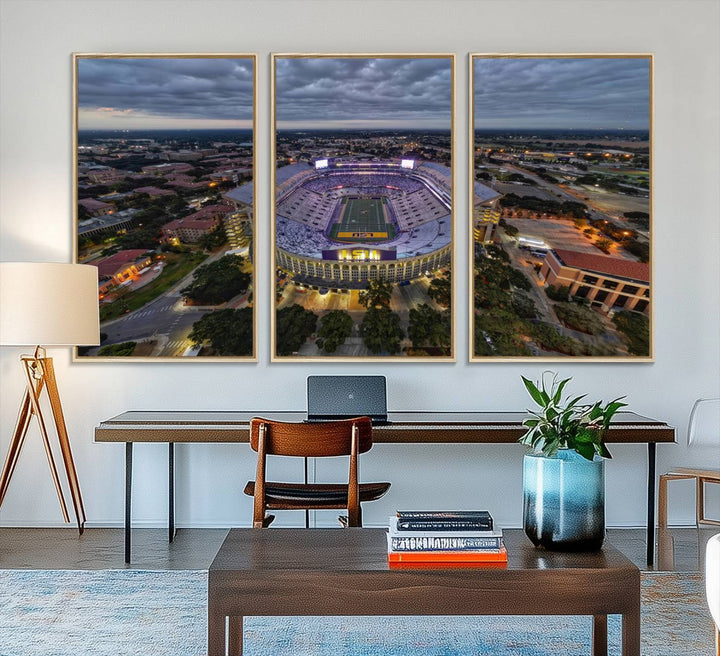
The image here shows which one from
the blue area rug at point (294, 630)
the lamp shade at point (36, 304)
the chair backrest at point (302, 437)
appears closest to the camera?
the blue area rug at point (294, 630)

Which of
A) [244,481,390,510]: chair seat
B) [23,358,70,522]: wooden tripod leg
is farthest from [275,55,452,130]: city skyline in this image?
[244,481,390,510]: chair seat

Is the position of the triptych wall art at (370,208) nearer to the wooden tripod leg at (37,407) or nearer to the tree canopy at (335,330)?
the tree canopy at (335,330)

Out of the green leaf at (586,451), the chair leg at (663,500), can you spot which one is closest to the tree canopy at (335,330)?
the chair leg at (663,500)

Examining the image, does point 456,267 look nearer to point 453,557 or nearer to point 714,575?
point 453,557

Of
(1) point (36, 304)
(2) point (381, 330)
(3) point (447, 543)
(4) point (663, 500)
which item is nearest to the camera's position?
(3) point (447, 543)

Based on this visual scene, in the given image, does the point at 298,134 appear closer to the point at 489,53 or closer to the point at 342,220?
the point at 342,220

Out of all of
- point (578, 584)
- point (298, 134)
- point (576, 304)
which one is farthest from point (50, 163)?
point (578, 584)

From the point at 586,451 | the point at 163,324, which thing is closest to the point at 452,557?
the point at 586,451
